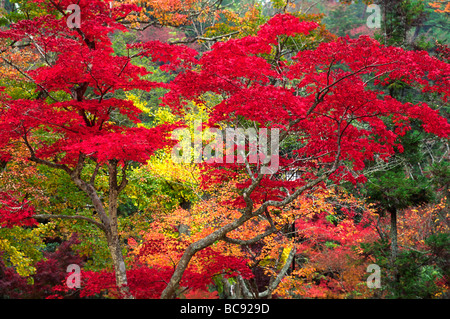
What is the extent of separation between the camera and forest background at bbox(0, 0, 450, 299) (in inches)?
231

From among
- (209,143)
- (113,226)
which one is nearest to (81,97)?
(113,226)

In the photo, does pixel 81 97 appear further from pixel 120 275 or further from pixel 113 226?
pixel 120 275

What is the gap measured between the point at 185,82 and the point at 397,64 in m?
3.20

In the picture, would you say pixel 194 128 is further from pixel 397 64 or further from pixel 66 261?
pixel 397 64

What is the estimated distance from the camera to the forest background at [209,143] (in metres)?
5.86

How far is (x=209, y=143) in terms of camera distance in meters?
13.5

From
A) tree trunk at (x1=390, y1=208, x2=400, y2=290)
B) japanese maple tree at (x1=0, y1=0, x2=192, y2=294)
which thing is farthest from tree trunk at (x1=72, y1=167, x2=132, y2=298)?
tree trunk at (x1=390, y1=208, x2=400, y2=290)

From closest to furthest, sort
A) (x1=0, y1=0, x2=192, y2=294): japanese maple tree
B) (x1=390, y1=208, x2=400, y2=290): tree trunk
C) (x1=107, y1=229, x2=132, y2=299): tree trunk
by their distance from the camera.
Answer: (x1=0, y1=0, x2=192, y2=294): japanese maple tree
(x1=107, y1=229, x2=132, y2=299): tree trunk
(x1=390, y1=208, x2=400, y2=290): tree trunk

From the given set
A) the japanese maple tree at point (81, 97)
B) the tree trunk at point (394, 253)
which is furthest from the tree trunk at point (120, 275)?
the tree trunk at point (394, 253)

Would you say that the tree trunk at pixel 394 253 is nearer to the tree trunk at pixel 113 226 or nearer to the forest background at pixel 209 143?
the forest background at pixel 209 143

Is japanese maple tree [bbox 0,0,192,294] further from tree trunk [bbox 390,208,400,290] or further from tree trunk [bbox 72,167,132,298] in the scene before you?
tree trunk [bbox 390,208,400,290]

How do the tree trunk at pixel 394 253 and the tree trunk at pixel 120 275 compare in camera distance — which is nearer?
the tree trunk at pixel 120 275

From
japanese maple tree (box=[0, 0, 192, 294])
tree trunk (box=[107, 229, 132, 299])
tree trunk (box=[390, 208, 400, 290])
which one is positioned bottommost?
tree trunk (box=[390, 208, 400, 290])
